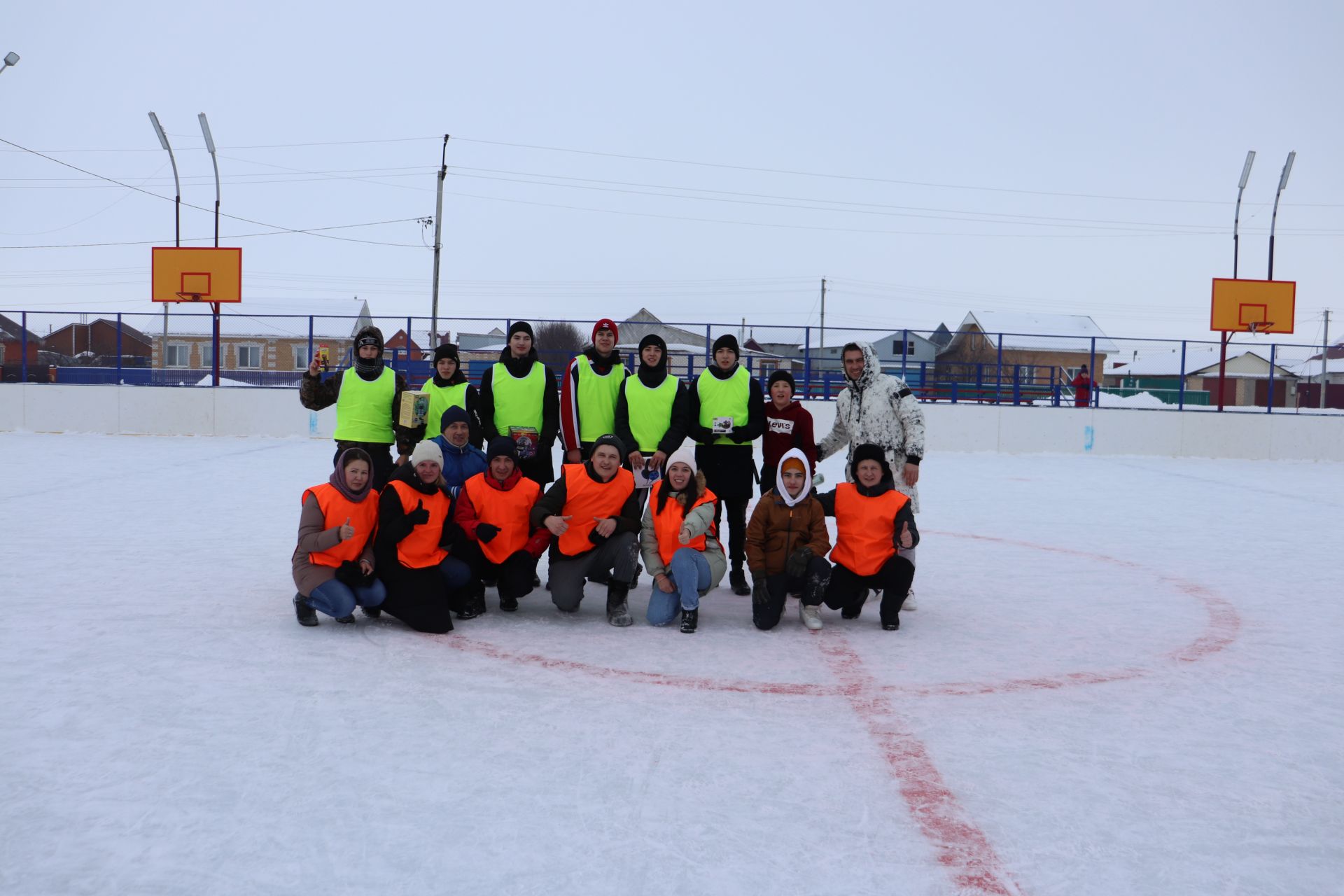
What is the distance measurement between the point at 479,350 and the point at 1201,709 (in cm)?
1489

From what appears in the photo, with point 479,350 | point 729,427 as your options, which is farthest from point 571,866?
point 479,350

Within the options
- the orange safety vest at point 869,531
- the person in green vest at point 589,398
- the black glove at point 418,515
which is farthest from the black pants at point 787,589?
the black glove at point 418,515

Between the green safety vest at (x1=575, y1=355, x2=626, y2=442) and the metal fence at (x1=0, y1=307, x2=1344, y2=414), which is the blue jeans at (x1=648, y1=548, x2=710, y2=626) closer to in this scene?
the green safety vest at (x1=575, y1=355, x2=626, y2=442)

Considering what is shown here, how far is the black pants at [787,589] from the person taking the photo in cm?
471

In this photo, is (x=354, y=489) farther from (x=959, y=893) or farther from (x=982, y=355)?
(x=982, y=355)

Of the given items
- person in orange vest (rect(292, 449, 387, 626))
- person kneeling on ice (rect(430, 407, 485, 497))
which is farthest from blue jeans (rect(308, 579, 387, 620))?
person kneeling on ice (rect(430, 407, 485, 497))

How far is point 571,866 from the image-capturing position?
2.33 metres

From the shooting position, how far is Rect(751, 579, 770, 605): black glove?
15.5ft

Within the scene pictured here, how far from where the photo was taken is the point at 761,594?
15.5ft

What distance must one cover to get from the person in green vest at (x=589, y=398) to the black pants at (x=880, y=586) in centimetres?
140

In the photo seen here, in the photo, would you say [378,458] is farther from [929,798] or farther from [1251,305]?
[1251,305]

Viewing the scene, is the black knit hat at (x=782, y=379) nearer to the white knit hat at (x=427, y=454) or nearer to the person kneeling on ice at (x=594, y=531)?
the person kneeling on ice at (x=594, y=531)

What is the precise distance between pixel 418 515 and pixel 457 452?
57 centimetres

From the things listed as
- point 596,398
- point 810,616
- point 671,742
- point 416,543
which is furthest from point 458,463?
point 671,742
